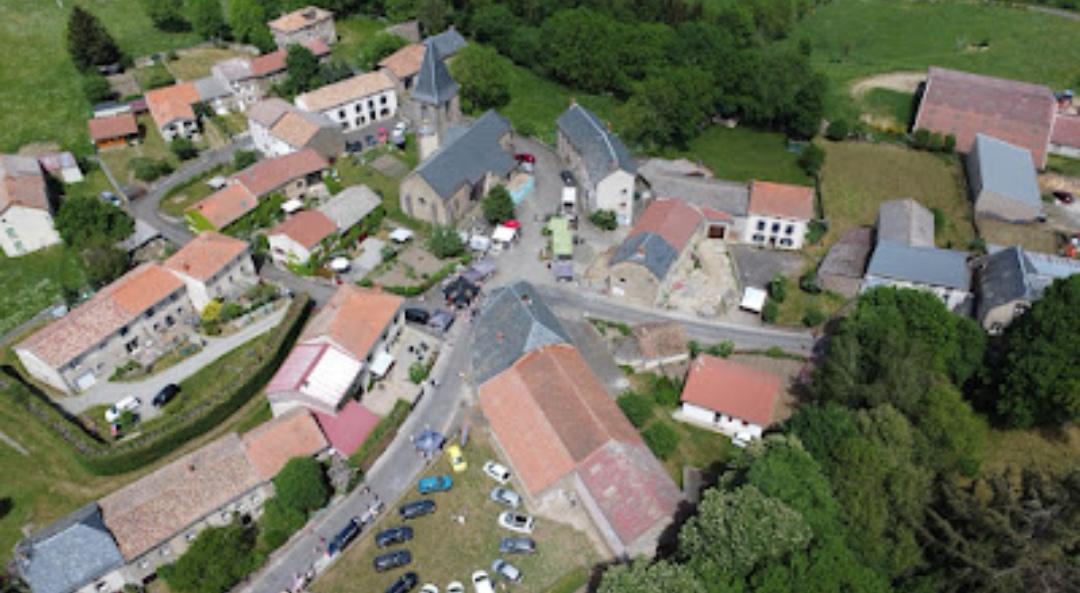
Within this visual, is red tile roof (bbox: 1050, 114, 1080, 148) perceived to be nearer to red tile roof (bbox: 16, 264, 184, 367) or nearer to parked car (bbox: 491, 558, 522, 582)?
parked car (bbox: 491, 558, 522, 582)

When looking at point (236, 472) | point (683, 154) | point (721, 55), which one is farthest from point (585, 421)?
point (721, 55)

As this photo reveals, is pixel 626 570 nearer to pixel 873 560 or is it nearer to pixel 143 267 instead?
pixel 873 560

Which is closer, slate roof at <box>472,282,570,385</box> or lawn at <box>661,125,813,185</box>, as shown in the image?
slate roof at <box>472,282,570,385</box>

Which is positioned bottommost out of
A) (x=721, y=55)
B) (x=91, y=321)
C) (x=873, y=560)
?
(x=873, y=560)

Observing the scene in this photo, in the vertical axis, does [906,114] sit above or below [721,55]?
below

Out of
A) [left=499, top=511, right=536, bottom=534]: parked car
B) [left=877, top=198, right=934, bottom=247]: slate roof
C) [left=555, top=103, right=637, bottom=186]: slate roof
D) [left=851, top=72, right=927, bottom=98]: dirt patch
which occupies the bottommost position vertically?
[left=499, top=511, right=536, bottom=534]: parked car

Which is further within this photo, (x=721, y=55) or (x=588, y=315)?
(x=721, y=55)

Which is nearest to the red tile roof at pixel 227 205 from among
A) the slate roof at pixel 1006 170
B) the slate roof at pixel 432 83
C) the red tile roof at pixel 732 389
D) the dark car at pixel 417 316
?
the dark car at pixel 417 316

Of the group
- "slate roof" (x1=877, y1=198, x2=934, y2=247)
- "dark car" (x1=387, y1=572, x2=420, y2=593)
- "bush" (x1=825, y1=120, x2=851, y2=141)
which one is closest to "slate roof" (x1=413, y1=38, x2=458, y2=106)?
"bush" (x1=825, y1=120, x2=851, y2=141)
